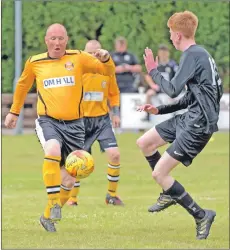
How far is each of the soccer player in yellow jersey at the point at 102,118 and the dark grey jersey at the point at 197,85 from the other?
11.0 feet

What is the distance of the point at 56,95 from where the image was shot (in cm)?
1186

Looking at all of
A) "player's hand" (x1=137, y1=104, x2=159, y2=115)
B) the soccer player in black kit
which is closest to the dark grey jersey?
the soccer player in black kit

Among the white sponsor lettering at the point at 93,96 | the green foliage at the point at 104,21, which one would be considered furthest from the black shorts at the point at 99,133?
the green foliage at the point at 104,21

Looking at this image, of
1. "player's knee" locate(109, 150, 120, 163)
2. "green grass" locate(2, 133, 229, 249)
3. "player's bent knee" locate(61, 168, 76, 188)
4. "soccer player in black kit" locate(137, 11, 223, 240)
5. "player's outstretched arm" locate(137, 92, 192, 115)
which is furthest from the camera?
"player's knee" locate(109, 150, 120, 163)

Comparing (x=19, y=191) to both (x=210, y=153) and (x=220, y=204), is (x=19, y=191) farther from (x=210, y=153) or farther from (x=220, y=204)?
(x=210, y=153)

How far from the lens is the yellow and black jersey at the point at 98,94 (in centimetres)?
1470

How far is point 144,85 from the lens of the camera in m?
28.4

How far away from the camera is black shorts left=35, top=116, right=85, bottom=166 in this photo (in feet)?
39.0

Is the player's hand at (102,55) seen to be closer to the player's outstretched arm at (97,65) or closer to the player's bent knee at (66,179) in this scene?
the player's outstretched arm at (97,65)

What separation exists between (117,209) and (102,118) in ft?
4.13

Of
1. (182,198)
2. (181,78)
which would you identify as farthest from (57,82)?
(182,198)

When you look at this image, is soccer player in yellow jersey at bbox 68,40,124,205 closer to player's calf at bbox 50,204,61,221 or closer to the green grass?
the green grass

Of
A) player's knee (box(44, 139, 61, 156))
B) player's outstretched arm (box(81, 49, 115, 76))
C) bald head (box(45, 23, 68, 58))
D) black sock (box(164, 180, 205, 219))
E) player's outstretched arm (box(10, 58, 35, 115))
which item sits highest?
bald head (box(45, 23, 68, 58))

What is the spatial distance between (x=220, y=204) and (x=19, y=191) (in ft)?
10.9
